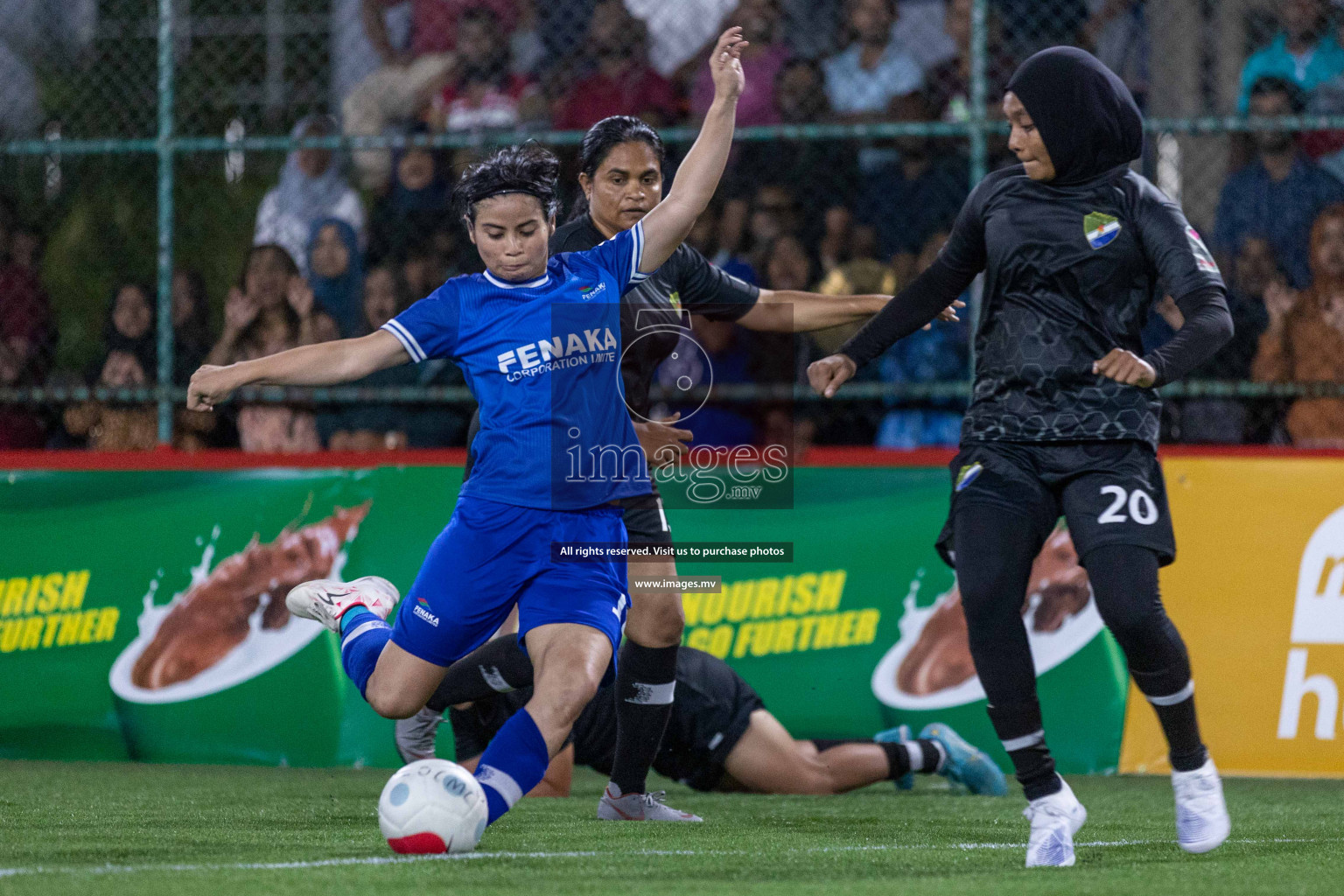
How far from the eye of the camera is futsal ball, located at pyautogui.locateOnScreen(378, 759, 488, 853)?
3.80m

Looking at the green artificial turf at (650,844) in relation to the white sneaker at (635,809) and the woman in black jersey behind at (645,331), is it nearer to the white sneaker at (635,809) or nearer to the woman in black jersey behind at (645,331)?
the white sneaker at (635,809)

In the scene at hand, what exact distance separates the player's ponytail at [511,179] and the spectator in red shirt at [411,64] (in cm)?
436

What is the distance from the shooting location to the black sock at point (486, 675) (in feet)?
17.4


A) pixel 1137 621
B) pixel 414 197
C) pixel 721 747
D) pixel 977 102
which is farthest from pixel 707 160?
pixel 414 197

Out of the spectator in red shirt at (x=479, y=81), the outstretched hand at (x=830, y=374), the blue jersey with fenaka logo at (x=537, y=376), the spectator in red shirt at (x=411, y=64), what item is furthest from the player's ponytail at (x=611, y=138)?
the spectator in red shirt at (x=411, y=64)

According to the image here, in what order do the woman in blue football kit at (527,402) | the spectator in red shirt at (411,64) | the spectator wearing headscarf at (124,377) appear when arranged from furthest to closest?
the spectator in red shirt at (411,64) → the spectator wearing headscarf at (124,377) → the woman in blue football kit at (527,402)

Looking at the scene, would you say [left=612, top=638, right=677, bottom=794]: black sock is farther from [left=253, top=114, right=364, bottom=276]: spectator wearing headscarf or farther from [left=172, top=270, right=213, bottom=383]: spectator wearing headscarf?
[left=253, top=114, right=364, bottom=276]: spectator wearing headscarf

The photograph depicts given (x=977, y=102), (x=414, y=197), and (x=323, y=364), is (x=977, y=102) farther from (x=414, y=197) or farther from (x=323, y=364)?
(x=323, y=364)

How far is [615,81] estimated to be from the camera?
832cm

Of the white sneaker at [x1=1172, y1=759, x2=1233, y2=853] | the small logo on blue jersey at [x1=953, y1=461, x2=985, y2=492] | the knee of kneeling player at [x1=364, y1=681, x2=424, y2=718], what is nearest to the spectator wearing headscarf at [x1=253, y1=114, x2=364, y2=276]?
the knee of kneeling player at [x1=364, y1=681, x2=424, y2=718]

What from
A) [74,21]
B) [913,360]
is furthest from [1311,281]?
[74,21]

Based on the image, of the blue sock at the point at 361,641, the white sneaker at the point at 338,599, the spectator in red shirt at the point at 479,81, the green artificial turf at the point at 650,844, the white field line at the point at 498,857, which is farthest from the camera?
the spectator in red shirt at the point at 479,81

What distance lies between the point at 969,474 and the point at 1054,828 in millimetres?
883

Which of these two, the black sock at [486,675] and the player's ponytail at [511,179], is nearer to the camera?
the player's ponytail at [511,179]
